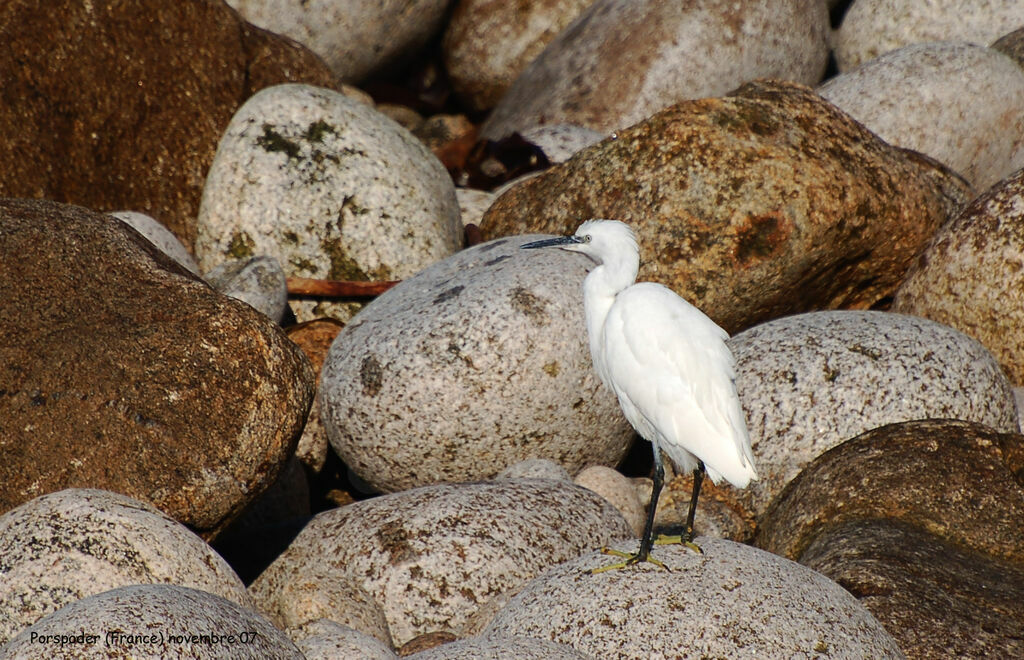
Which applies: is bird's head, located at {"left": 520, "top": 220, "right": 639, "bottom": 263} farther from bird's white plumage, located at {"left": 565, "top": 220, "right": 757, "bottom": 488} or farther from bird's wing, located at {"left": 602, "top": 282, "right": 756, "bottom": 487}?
bird's wing, located at {"left": 602, "top": 282, "right": 756, "bottom": 487}

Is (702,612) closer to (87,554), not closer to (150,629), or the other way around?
(150,629)

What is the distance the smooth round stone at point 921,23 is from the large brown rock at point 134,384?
8.67 metres

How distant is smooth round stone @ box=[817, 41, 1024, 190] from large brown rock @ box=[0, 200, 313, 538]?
634 cm

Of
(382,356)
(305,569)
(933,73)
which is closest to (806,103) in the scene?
(933,73)

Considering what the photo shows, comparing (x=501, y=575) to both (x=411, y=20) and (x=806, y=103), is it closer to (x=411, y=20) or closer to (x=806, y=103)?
(x=806, y=103)

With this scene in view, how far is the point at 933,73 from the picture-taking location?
998 cm

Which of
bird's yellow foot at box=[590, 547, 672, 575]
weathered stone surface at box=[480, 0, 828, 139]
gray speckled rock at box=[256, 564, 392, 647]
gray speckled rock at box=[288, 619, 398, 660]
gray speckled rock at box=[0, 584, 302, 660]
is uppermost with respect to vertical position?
weathered stone surface at box=[480, 0, 828, 139]

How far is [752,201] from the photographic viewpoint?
7.45 meters

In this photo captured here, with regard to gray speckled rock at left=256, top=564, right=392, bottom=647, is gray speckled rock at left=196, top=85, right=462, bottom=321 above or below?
above

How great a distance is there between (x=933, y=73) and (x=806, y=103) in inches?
98.6

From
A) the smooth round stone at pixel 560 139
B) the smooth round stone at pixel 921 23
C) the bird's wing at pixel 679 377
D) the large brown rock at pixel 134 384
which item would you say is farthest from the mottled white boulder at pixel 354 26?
the bird's wing at pixel 679 377

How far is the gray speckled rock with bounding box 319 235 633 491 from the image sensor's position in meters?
6.53

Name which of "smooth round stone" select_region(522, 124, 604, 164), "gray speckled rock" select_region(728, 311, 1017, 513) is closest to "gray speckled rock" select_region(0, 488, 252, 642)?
"gray speckled rock" select_region(728, 311, 1017, 513)

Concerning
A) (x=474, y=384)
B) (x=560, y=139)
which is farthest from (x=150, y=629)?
(x=560, y=139)
